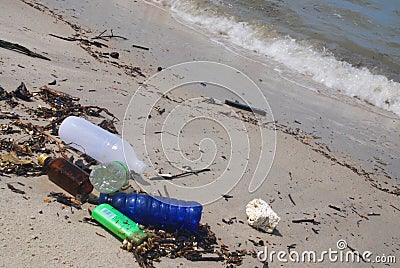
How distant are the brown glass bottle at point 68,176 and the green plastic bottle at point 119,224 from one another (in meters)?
0.23

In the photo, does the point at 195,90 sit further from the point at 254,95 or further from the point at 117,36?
the point at 117,36

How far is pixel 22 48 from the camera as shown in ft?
15.7

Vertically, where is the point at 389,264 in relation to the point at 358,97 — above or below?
below

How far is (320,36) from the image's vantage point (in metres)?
9.80

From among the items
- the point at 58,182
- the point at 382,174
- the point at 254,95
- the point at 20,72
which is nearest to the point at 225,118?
the point at 254,95

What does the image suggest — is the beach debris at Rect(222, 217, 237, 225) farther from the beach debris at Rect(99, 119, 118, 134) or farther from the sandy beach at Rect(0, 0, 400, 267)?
the beach debris at Rect(99, 119, 118, 134)

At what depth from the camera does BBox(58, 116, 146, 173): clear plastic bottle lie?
10.8ft

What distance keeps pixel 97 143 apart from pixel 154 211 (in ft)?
3.09

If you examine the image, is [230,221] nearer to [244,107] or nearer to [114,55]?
[244,107]

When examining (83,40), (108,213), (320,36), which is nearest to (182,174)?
(108,213)

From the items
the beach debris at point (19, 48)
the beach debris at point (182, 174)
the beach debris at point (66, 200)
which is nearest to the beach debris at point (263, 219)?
the beach debris at point (182, 174)

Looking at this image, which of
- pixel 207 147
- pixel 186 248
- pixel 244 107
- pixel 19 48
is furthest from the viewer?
pixel 244 107

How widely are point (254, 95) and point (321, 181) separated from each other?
6.81ft

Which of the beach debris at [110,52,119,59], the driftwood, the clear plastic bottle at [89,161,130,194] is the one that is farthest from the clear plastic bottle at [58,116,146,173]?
the driftwood
